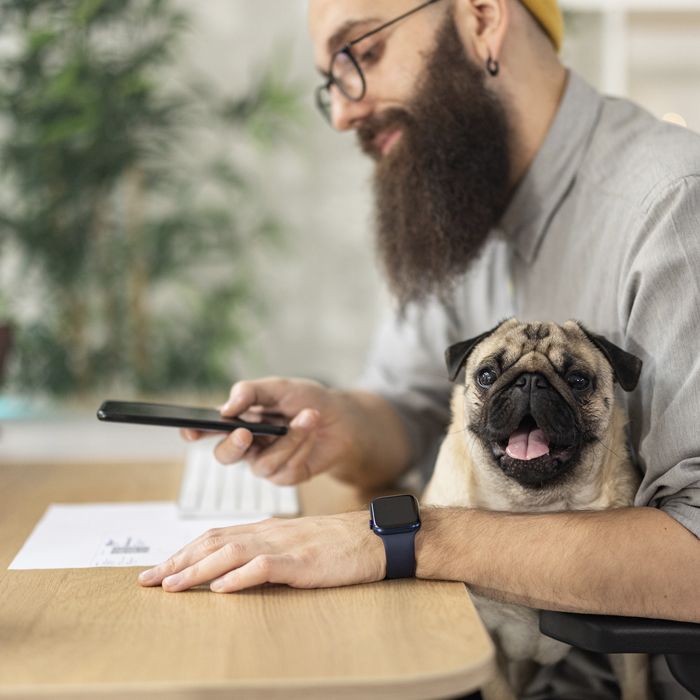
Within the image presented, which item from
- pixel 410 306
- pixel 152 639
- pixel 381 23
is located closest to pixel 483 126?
pixel 381 23

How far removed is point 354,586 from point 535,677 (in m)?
0.42

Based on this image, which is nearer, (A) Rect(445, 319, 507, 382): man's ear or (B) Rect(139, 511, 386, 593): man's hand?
(B) Rect(139, 511, 386, 593): man's hand

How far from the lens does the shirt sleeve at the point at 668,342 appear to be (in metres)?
1.00

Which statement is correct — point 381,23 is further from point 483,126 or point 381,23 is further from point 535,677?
point 535,677

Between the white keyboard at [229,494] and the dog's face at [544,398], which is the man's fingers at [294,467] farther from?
the dog's face at [544,398]

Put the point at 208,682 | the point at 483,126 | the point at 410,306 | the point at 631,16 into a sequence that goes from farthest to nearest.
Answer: the point at 631,16, the point at 410,306, the point at 483,126, the point at 208,682

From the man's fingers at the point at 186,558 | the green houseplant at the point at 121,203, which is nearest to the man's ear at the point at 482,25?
the man's fingers at the point at 186,558

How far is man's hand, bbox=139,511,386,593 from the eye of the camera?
0.94 m

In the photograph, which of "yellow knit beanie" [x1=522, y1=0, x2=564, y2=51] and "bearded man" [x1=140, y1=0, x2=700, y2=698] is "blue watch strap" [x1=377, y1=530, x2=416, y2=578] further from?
"yellow knit beanie" [x1=522, y1=0, x2=564, y2=51]

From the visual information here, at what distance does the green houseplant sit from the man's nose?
177cm

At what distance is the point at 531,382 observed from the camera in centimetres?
106

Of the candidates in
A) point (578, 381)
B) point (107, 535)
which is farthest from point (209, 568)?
point (578, 381)

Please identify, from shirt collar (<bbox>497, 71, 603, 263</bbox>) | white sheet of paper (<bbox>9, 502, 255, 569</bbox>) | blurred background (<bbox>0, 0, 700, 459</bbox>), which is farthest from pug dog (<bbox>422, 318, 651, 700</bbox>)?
blurred background (<bbox>0, 0, 700, 459</bbox>)

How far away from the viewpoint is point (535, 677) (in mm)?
1227
